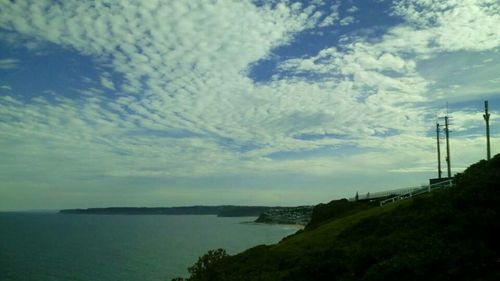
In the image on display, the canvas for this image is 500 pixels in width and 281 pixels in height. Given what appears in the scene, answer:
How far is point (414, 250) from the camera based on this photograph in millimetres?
18562

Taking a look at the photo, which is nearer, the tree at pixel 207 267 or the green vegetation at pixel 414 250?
the green vegetation at pixel 414 250

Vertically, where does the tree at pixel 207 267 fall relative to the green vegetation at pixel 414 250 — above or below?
below

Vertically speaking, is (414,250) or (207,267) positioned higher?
(414,250)

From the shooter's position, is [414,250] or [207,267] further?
[207,267]

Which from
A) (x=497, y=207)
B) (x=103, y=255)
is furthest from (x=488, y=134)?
(x=103, y=255)

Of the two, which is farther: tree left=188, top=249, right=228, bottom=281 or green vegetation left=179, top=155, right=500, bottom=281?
tree left=188, top=249, right=228, bottom=281

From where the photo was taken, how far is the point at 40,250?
110625 mm

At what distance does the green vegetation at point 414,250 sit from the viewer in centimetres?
1636

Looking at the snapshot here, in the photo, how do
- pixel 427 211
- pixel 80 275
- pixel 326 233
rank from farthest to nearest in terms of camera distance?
pixel 80 275
pixel 326 233
pixel 427 211

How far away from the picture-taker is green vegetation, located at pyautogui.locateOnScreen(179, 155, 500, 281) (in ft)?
53.7

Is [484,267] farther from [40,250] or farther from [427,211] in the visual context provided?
[40,250]

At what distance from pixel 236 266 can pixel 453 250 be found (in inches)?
595

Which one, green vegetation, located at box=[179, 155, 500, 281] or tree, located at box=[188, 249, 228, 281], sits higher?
green vegetation, located at box=[179, 155, 500, 281]

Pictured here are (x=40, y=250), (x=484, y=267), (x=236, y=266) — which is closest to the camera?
(x=484, y=267)
